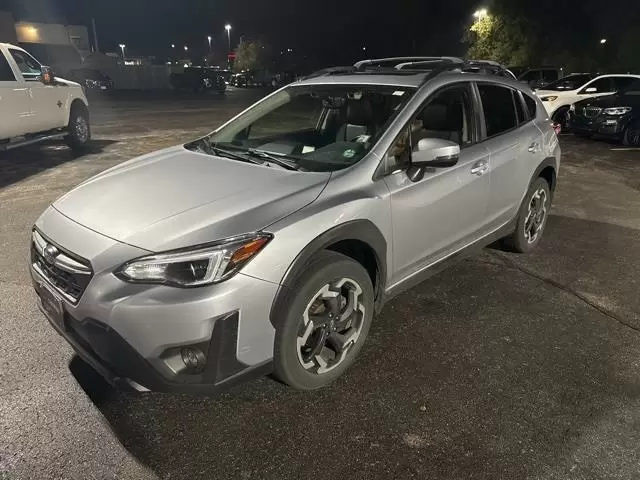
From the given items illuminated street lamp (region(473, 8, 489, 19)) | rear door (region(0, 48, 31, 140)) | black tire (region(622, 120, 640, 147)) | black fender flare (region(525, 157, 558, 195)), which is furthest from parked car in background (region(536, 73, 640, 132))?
illuminated street lamp (region(473, 8, 489, 19))

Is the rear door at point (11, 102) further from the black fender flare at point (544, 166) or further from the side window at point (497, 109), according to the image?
the black fender flare at point (544, 166)

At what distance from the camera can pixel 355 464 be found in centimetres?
237

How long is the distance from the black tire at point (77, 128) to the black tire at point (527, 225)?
9.17 meters

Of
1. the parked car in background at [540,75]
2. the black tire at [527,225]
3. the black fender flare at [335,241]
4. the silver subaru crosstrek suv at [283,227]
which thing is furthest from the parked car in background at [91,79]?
the black fender flare at [335,241]

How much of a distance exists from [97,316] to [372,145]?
177 centimetres

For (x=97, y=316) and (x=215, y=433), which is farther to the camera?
(x=215, y=433)

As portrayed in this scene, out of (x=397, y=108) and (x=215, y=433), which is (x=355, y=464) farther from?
(x=397, y=108)

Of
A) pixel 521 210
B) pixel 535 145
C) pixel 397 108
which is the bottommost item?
pixel 521 210

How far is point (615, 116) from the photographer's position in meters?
11.4

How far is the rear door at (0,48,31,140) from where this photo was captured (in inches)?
330

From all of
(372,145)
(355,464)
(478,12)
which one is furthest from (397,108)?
(478,12)

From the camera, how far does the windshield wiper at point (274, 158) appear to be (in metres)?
3.08

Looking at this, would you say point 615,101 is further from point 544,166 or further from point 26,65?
point 26,65

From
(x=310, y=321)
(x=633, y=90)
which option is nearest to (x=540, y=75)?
(x=633, y=90)
